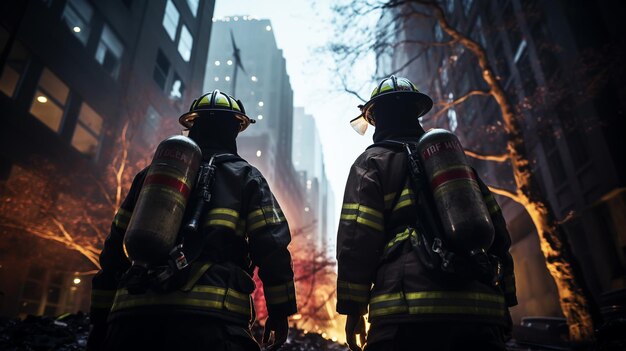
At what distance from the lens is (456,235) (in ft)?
7.43

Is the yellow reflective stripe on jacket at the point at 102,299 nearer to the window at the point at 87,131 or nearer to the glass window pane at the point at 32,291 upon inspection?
the glass window pane at the point at 32,291

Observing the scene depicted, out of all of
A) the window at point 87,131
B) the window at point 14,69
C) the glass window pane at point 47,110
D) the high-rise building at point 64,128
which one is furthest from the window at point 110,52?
the window at point 14,69

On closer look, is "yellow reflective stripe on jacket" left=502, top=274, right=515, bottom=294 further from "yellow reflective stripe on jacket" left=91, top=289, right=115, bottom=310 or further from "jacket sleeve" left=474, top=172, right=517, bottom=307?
"yellow reflective stripe on jacket" left=91, top=289, right=115, bottom=310

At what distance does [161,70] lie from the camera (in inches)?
955

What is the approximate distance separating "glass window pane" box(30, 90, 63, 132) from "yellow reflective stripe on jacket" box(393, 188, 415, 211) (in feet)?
52.5

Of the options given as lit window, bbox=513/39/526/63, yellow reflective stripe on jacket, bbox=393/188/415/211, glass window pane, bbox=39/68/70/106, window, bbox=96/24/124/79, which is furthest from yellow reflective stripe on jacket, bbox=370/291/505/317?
lit window, bbox=513/39/526/63

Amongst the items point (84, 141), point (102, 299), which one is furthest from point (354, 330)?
point (84, 141)

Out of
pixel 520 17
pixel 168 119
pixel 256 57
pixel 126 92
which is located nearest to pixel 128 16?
pixel 126 92

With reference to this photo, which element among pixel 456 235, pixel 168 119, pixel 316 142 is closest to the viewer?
pixel 456 235

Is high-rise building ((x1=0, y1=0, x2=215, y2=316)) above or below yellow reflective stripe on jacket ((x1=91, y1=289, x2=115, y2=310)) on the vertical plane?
above

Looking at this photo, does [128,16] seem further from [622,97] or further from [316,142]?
[316,142]

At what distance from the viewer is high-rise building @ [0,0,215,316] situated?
42.0ft

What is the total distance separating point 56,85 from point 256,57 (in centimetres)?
9498

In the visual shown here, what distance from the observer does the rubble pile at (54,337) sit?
5.34m
